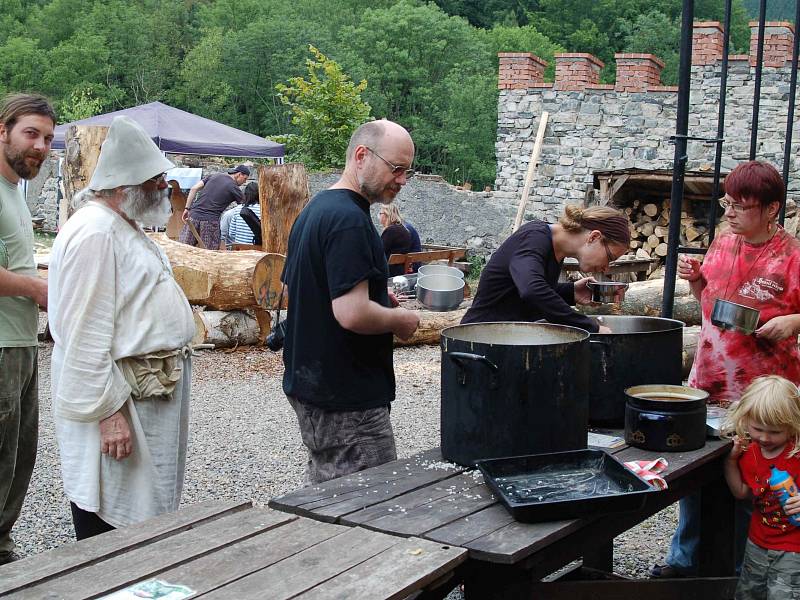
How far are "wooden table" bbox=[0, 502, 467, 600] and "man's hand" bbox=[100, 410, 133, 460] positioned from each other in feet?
2.21

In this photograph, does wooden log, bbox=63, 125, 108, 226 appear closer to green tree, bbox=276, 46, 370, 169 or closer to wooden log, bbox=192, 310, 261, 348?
wooden log, bbox=192, 310, 261, 348

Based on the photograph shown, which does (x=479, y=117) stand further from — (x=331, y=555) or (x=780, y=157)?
(x=331, y=555)

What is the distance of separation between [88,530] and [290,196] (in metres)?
7.42

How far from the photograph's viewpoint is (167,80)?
4969 cm

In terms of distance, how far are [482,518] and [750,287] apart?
174cm

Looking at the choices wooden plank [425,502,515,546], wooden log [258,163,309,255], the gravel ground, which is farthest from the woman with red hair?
wooden log [258,163,309,255]

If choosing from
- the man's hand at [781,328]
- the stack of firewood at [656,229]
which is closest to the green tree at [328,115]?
the stack of firewood at [656,229]

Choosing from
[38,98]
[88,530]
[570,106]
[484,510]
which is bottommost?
[88,530]

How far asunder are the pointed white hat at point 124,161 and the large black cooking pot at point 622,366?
1562 millimetres

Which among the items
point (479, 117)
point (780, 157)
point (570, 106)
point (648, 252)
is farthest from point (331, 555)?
point (479, 117)

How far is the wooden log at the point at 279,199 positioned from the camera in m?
9.97

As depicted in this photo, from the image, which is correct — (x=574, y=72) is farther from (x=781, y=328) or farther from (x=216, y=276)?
(x=781, y=328)

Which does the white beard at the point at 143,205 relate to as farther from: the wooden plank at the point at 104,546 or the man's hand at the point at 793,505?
the man's hand at the point at 793,505

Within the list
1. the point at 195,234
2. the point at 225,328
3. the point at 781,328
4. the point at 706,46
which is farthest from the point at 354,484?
the point at 706,46
